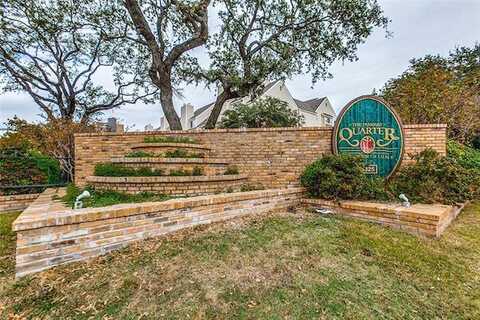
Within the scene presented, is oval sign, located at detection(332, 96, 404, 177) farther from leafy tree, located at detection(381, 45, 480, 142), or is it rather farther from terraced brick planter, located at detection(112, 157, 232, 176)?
leafy tree, located at detection(381, 45, 480, 142)

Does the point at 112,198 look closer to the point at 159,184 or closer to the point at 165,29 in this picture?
the point at 159,184

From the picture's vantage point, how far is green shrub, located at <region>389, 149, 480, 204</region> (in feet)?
14.2

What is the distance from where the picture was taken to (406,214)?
3705 millimetres

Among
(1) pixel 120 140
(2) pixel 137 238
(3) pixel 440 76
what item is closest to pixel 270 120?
(1) pixel 120 140

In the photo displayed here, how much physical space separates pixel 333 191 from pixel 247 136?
7.85ft

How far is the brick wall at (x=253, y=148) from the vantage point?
562 centimetres

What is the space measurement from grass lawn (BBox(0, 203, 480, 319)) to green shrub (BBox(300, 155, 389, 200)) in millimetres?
1283

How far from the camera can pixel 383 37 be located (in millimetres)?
8961

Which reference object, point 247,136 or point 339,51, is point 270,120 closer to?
point 247,136

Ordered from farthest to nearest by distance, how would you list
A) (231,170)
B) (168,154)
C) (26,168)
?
(26,168) < (231,170) < (168,154)

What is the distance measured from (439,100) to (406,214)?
6097 mm

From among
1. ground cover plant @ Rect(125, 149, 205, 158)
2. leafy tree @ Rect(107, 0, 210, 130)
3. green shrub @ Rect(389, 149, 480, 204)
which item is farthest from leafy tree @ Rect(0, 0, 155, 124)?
green shrub @ Rect(389, 149, 480, 204)

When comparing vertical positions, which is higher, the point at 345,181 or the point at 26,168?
the point at 26,168

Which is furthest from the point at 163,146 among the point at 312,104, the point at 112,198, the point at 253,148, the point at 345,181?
the point at 312,104
